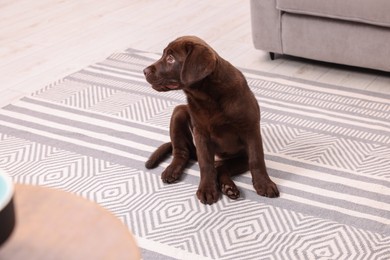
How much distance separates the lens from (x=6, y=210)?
883 mm

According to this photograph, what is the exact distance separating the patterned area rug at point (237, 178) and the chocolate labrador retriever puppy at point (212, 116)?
5cm

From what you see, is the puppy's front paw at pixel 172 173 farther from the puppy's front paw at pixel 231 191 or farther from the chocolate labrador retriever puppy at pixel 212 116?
the puppy's front paw at pixel 231 191

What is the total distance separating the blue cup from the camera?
2.88 feet

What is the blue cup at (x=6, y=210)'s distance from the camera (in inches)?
34.6

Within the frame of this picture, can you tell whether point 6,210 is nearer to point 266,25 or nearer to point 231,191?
point 231,191

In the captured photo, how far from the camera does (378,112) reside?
253 centimetres

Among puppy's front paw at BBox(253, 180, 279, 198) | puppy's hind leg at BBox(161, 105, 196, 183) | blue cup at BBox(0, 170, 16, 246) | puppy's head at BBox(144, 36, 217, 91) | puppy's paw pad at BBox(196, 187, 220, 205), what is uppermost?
blue cup at BBox(0, 170, 16, 246)

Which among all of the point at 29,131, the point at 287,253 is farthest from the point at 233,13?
the point at 287,253

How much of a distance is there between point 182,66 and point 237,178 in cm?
49

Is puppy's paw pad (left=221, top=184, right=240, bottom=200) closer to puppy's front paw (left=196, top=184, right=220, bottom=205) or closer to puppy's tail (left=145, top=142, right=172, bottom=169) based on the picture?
puppy's front paw (left=196, top=184, right=220, bottom=205)

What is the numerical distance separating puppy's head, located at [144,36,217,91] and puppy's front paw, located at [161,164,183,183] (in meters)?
0.33

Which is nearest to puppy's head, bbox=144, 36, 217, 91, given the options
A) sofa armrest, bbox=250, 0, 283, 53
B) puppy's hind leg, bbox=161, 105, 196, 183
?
puppy's hind leg, bbox=161, 105, 196, 183

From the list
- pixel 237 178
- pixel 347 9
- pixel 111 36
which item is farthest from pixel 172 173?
pixel 111 36

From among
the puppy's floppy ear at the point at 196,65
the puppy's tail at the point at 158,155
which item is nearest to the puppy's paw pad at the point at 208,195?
the puppy's tail at the point at 158,155
